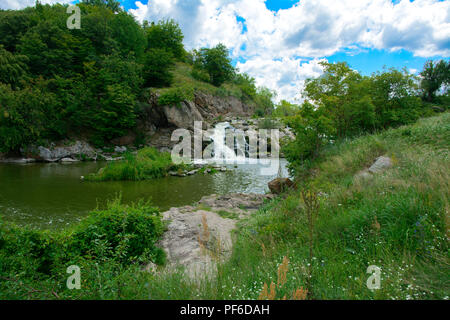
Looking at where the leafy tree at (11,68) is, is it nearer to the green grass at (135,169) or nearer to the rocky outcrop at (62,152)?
the rocky outcrop at (62,152)

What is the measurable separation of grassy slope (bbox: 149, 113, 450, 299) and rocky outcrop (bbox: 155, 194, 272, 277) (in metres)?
0.42

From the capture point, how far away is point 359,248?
10.3 feet

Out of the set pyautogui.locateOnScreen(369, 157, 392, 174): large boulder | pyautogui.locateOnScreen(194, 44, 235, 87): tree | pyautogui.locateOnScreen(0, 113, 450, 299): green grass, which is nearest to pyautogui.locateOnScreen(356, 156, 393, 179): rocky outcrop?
pyautogui.locateOnScreen(369, 157, 392, 174): large boulder

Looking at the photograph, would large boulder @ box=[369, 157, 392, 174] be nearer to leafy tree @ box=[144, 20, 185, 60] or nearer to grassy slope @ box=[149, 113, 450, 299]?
grassy slope @ box=[149, 113, 450, 299]

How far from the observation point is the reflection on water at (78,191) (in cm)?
820

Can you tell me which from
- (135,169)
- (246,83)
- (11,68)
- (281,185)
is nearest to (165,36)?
(246,83)

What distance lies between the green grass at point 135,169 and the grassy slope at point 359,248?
38.3ft

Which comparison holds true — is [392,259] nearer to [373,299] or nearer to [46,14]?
[373,299]

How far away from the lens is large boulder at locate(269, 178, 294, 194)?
9.81 m

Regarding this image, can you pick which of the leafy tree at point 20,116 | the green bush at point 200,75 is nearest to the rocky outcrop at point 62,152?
the leafy tree at point 20,116

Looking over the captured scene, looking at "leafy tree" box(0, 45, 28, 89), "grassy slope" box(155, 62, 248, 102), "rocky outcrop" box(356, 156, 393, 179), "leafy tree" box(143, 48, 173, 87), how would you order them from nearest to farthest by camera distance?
1. "rocky outcrop" box(356, 156, 393, 179)
2. "leafy tree" box(0, 45, 28, 89)
3. "leafy tree" box(143, 48, 173, 87)
4. "grassy slope" box(155, 62, 248, 102)

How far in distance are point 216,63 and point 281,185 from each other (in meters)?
40.5

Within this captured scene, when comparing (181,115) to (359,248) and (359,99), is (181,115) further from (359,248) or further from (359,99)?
(359,248)
